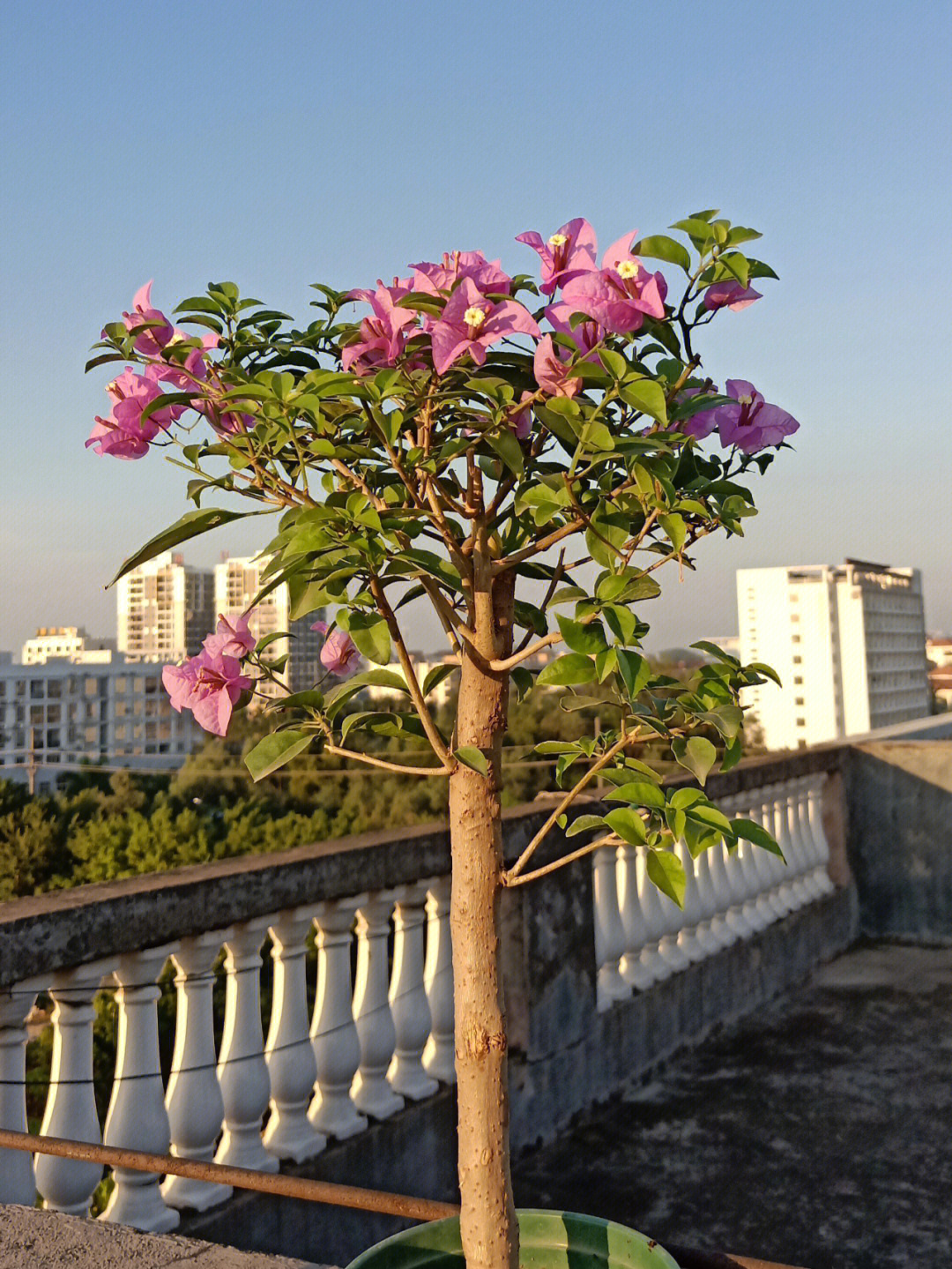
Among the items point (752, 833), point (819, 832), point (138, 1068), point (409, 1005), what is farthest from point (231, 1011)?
point (819, 832)

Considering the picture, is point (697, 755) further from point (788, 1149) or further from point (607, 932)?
point (607, 932)

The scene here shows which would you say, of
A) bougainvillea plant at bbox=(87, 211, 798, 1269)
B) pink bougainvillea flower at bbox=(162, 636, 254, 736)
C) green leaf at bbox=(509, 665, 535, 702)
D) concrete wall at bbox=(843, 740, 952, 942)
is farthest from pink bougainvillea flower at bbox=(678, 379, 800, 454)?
concrete wall at bbox=(843, 740, 952, 942)

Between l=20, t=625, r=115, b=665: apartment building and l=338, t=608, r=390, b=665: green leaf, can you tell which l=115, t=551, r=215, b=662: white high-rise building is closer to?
l=20, t=625, r=115, b=665: apartment building

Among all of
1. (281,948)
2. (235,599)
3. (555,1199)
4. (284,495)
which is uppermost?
(235,599)

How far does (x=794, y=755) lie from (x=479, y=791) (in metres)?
4.56

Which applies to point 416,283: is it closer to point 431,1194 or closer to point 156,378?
point 156,378

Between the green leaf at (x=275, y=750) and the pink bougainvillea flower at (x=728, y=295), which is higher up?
the pink bougainvillea flower at (x=728, y=295)

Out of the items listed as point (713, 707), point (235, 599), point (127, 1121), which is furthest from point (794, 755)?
point (235, 599)

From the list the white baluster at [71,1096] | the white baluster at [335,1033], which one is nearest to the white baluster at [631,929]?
the white baluster at [335,1033]

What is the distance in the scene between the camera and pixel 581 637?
3.92 feet

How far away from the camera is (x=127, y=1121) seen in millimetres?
2451

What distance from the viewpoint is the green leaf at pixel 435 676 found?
4.84 ft

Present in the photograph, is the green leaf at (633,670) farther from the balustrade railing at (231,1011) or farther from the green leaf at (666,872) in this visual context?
the balustrade railing at (231,1011)

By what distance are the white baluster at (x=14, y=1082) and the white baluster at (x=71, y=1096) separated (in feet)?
0.20
